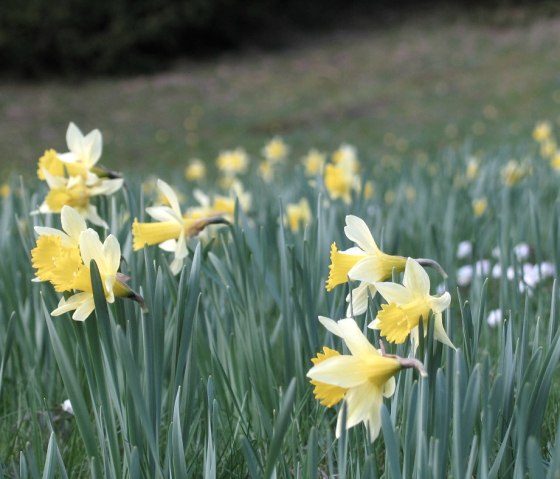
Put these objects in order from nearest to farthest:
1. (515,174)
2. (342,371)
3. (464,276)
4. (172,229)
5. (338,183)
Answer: (342,371)
(172,229)
(464,276)
(338,183)
(515,174)

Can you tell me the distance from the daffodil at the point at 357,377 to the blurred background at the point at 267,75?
24.3ft

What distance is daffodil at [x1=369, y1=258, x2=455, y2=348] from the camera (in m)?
0.85

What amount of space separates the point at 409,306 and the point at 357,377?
12cm

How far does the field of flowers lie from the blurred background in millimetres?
6829

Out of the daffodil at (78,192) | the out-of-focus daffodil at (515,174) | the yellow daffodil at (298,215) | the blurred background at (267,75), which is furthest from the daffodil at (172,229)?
the blurred background at (267,75)

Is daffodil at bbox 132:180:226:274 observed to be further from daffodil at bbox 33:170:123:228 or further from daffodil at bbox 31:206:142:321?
daffodil at bbox 31:206:142:321

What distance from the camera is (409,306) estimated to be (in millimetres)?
847

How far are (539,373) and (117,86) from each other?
11633 mm

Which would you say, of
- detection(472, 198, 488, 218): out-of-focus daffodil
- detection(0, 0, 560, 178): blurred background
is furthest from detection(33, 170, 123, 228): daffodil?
detection(0, 0, 560, 178): blurred background

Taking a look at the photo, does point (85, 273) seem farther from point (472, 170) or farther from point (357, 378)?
point (472, 170)

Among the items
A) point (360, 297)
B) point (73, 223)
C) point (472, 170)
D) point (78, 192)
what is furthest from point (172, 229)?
point (472, 170)

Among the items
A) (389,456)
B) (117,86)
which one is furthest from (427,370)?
(117,86)

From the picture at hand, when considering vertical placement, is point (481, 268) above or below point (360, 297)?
below

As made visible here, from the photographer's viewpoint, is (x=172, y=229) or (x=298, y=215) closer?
(x=172, y=229)
